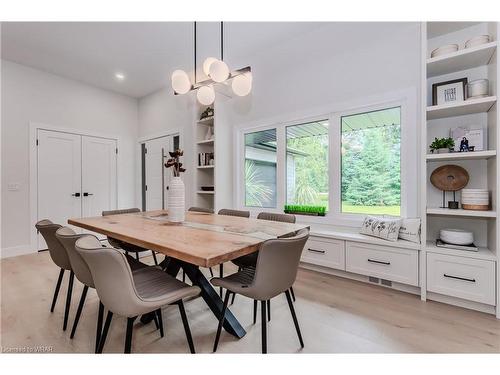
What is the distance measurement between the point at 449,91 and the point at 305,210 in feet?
6.20

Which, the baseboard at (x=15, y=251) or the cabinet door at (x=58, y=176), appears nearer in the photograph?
the baseboard at (x=15, y=251)

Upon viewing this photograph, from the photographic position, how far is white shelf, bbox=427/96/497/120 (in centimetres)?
200

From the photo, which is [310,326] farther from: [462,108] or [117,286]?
[462,108]

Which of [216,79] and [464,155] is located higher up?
[216,79]

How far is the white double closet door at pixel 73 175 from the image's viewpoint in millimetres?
3994

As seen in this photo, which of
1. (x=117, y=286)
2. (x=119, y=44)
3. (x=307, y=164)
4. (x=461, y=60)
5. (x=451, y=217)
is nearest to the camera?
(x=117, y=286)

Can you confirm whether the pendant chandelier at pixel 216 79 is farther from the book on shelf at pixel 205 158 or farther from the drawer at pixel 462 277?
the drawer at pixel 462 277

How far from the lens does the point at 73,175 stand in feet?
14.2

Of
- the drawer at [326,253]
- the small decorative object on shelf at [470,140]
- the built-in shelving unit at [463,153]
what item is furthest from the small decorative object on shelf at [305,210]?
the small decorative object on shelf at [470,140]

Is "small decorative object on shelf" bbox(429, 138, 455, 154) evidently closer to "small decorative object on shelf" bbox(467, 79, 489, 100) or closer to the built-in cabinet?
the built-in cabinet

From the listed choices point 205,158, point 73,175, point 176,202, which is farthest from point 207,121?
point 73,175

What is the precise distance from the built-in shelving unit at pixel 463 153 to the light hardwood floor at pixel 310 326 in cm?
37

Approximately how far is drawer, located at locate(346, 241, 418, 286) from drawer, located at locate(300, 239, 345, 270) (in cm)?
8
